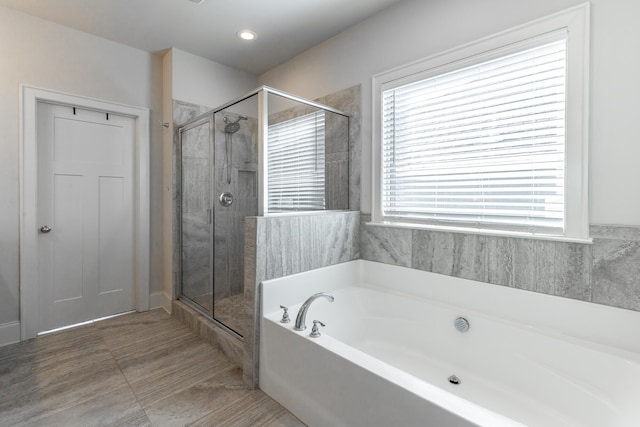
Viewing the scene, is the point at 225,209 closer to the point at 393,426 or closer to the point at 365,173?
the point at 365,173

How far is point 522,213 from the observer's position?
67.9 inches

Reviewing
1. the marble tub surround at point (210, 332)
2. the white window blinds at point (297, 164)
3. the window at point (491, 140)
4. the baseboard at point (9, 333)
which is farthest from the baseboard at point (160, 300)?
the window at point (491, 140)

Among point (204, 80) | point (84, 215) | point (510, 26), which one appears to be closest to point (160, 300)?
point (84, 215)

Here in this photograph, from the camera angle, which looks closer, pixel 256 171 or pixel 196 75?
pixel 256 171

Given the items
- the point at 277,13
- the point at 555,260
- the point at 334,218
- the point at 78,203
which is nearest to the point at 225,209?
the point at 334,218

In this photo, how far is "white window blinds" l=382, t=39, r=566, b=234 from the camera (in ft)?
5.37

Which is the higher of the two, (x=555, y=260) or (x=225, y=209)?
(x=225, y=209)

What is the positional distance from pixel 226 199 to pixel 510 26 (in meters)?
2.25

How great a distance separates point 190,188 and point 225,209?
0.60 metres

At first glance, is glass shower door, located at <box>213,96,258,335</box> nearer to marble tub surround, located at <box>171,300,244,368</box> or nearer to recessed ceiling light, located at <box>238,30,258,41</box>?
marble tub surround, located at <box>171,300,244,368</box>

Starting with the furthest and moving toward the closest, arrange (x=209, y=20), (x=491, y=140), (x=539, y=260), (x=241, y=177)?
(x=209, y=20) → (x=241, y=177) → (x=491, y=140) → (x=539, y=260)

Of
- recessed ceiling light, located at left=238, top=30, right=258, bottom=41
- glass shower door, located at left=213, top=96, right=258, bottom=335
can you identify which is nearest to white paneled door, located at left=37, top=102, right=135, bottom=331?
glass shower door, located at left=213, top=96, right=258, bottom=335

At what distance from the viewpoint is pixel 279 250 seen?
6.32ft

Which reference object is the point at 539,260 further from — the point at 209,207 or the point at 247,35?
the point at 247,35
